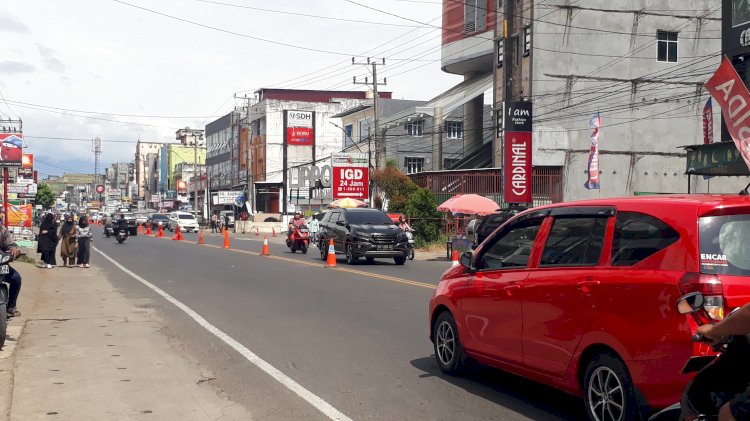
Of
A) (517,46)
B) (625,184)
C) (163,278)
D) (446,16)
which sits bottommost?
(163,278)

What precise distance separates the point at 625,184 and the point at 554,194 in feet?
17.5

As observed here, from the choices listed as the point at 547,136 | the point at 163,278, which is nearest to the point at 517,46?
the point at 547,136

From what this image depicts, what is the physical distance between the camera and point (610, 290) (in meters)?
5.71

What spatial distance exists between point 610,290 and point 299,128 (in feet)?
268

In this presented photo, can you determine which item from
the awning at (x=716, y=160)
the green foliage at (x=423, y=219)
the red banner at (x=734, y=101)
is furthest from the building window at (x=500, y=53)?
the red banner at (x=734, y=101)

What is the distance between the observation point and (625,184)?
45.1 metres

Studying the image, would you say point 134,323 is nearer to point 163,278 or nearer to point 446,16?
point 163,278

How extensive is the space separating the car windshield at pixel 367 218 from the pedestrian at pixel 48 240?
8.97 m

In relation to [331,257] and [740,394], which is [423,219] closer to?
[331,257]

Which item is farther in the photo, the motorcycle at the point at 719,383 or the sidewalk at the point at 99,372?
the sidewalk at the point at 99,372

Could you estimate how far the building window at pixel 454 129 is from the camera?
6669cm

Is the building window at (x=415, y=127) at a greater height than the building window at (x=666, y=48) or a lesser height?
lesser

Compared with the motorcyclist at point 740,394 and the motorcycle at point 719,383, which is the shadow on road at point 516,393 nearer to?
the motorcycle at point 719,383

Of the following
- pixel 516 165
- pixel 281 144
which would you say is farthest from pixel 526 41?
pixel 281 144
